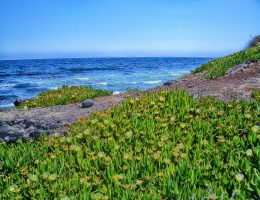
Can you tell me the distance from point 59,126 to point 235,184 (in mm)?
4085

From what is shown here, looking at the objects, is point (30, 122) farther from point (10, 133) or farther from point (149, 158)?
point (149, 158)

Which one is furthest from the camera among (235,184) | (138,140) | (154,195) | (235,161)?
(138,140)

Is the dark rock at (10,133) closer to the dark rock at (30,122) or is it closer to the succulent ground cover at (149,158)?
the dark rock at (30,122)

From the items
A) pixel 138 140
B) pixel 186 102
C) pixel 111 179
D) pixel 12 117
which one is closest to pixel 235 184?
pixel 111 179

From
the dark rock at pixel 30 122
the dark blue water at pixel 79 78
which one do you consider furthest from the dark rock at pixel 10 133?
the dark blue water at pixel 79 78

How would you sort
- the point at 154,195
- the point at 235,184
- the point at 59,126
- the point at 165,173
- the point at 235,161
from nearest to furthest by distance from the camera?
the point at 154,195, the point at 235,184, the point at 165,173, the point at 235,161, the point at 59,126

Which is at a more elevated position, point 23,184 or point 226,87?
point 226,87

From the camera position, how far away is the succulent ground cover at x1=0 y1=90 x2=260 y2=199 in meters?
3.61

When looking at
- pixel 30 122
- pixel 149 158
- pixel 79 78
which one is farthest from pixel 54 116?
pixel 79 78

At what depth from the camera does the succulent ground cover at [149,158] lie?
11.8 feet

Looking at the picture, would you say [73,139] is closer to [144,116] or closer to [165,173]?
[144,116]

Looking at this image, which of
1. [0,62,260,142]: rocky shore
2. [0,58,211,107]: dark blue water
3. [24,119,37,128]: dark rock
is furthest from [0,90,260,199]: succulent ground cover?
[0,58,211,107]: dark blue water

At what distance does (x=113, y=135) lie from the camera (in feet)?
18.1

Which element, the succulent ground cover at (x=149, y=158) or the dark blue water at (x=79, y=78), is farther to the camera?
the dark blue water at (x=79, y=78)
